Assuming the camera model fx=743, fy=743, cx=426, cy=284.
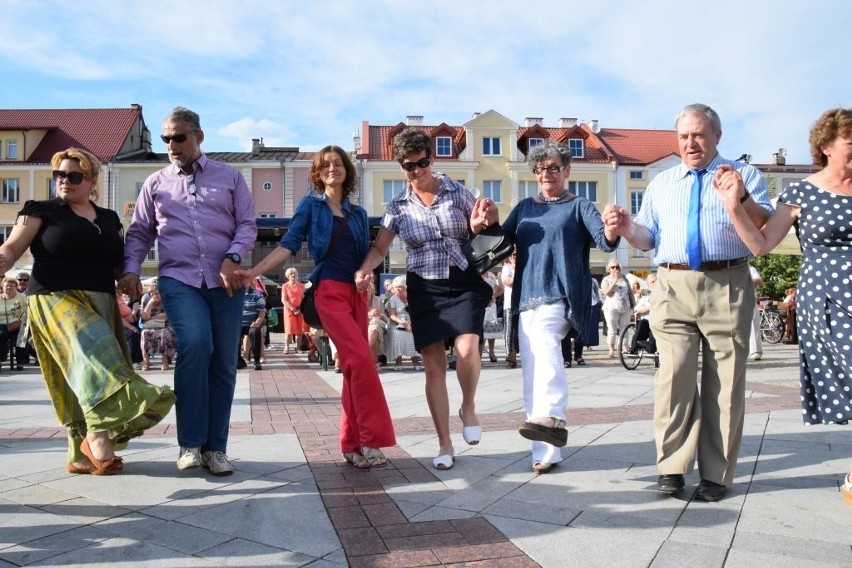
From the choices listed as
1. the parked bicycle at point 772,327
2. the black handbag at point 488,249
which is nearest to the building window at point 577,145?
the parked bicycle at point 772,327

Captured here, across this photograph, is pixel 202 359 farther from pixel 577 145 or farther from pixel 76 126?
pixel 76 126

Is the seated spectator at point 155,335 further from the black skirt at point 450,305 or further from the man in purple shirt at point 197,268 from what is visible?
the black skirt at point 450,305

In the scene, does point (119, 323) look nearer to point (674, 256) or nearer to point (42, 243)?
point (42, 243)

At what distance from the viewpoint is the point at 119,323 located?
4.25m

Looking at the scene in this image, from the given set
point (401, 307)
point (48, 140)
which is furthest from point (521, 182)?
point (401, 307)

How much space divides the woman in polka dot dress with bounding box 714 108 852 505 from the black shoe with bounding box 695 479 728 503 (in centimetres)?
52

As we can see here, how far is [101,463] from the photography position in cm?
400

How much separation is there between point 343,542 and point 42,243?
241 cm

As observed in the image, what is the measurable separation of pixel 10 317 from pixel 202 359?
10165 millimetres

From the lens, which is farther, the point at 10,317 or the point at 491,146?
the point at 491,146

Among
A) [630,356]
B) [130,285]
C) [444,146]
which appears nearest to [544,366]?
[130,285]

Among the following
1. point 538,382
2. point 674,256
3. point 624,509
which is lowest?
point 624,509

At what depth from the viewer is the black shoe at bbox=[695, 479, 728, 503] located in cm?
348

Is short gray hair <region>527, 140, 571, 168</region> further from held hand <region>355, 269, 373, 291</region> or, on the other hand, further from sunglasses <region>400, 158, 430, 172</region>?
held hand <region>355, 269, 373, 291</region>
